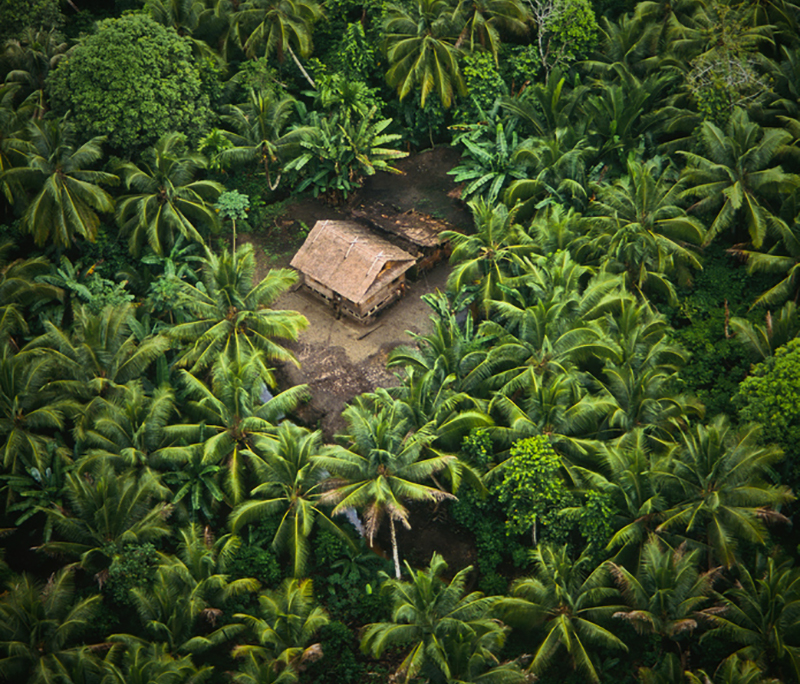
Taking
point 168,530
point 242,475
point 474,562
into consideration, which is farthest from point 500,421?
point 168,530

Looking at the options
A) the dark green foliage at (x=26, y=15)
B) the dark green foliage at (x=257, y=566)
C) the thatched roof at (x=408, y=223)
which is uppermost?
the dark green foliage at (x=26, y=15)

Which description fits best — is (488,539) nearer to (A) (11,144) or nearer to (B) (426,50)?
(B) (426,50)

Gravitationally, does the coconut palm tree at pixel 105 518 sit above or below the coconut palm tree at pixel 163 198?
below

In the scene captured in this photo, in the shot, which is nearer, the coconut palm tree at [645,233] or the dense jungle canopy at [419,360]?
the dense jungle canopy at [419,360]

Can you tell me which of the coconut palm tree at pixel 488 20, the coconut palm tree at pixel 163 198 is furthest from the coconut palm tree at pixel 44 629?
the coconut palm tree at pixel 488 20

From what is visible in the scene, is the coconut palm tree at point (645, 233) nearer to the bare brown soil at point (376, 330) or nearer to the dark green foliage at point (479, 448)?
the bare brown soil at point (376, 330)

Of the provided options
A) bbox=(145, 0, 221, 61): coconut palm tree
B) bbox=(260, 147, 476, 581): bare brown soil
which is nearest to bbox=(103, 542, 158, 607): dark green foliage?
bbox=(260, 147, 476, 581): bare brown soil

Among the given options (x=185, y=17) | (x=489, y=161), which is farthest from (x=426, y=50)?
(x=185, y=17)

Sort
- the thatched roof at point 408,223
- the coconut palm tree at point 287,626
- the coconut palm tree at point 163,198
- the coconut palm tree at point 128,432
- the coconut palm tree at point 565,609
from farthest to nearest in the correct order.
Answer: the thatched roof at point 408,223 → the coconut palm tree at point 163,198 → the coconut palm tree at point 128,432 → the coconut palm tree at point 287,626 → the coconut palm tree at point 565,609
